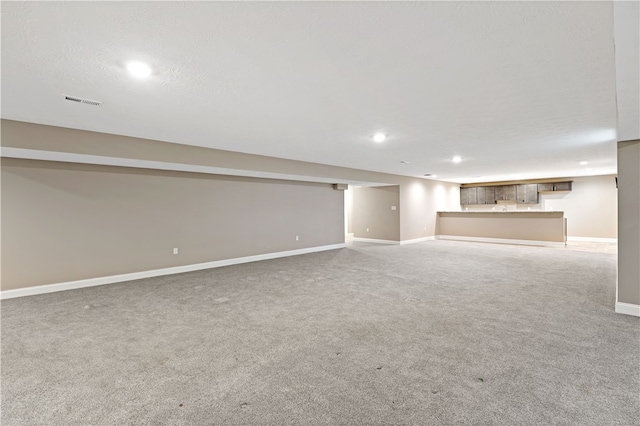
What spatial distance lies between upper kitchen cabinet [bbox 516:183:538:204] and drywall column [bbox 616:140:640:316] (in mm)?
8683

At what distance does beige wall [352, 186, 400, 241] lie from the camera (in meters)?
9.91

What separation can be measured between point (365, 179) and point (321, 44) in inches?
248

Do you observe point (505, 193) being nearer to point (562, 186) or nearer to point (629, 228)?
point (562, 186)

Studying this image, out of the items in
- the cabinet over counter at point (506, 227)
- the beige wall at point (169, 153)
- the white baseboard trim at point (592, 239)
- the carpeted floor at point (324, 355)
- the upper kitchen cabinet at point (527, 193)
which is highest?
the beige wall at point (169, 153)

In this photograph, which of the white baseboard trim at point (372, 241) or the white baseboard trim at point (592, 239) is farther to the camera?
the white baseboard trim at point (372, 241)

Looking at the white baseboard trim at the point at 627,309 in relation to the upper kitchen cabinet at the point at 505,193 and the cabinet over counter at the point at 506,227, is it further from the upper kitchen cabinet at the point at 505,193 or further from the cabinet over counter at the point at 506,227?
the upper kitchen cabinet at the point at 505,193

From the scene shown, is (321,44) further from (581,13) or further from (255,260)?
(255,260)

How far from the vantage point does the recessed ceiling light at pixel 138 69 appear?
2.17 m

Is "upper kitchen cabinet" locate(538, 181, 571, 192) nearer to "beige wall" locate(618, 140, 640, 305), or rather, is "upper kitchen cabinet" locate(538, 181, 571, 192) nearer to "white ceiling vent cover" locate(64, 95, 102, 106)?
"beige wall" locate(618, 140, 640, 305)

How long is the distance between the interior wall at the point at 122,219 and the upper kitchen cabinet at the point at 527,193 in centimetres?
926

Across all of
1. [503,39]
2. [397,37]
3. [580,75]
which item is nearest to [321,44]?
[397,37]

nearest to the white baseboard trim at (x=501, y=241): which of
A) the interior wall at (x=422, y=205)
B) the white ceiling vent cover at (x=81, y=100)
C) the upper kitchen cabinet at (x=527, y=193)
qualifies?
the interior wall at (x=422, y=205)

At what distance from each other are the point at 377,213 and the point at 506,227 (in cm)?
424

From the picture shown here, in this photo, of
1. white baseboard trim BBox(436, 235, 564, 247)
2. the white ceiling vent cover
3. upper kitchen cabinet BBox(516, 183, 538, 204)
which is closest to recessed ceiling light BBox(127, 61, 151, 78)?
the white ceiling vent cover
